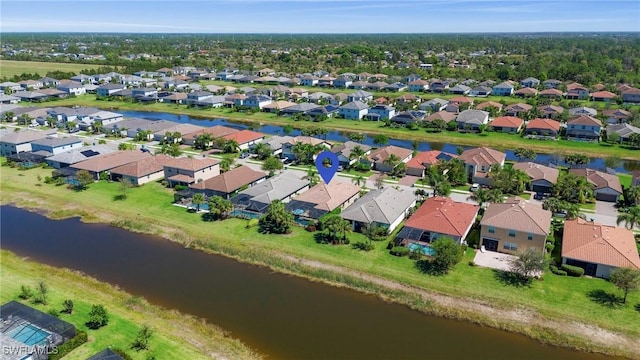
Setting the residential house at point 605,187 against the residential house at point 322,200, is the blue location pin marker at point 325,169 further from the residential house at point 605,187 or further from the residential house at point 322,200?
the residential house at point 605,187

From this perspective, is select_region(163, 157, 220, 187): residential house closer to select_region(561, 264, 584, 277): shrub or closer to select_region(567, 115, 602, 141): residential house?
select_region(561, 264, 584, 277): shrub

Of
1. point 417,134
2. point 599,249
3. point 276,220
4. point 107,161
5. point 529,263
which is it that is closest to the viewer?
point 529,263

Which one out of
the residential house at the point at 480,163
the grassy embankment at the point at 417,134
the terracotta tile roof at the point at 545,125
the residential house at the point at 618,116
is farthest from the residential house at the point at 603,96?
the residential house at the point at 480,163

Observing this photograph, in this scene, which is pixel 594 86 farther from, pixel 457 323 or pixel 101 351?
pixel 101 351

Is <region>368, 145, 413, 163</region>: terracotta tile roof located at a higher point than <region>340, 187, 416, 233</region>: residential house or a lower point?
higher

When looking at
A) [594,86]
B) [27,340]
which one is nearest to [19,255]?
[27,340]

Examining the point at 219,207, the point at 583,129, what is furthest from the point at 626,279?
the point at 583,129

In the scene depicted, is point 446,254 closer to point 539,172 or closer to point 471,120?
point 539,172

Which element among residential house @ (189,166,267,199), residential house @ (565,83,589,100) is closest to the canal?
residential house @ (189,166,267,199)
